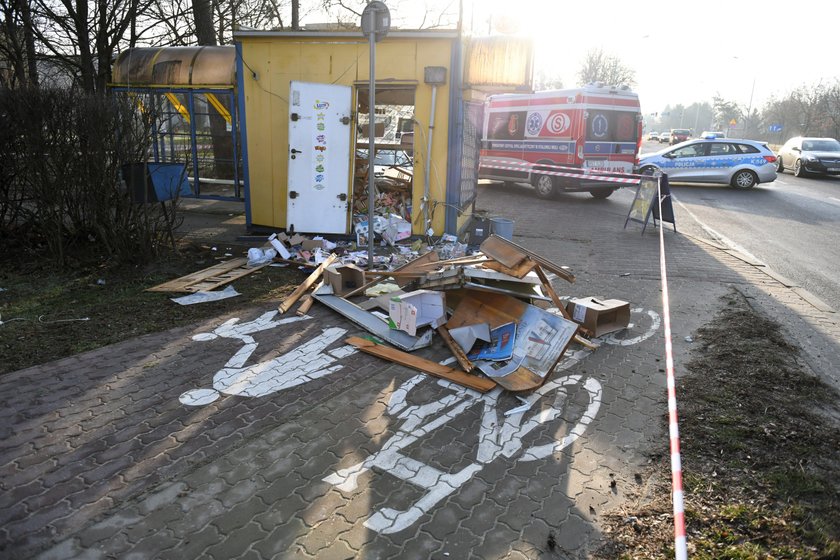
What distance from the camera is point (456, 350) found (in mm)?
5035

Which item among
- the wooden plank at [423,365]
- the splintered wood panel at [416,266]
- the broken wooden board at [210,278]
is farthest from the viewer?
the broken wooden board at [210,278]

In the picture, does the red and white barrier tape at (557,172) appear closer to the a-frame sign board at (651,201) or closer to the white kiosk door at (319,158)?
the a-frame sign board at (651,201)

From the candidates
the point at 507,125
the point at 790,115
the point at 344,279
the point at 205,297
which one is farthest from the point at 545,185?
the point at 790,115

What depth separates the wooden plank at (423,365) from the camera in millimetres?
4602

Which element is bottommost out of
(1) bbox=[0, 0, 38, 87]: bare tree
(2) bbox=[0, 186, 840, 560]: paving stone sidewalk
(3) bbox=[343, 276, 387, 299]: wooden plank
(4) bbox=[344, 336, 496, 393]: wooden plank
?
(2) bbox=[0, 186, 840, 560]: paving stone sidewalk

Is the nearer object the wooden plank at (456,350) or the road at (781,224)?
the wooden plank at (456,350)

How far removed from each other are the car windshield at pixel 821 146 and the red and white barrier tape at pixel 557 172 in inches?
556

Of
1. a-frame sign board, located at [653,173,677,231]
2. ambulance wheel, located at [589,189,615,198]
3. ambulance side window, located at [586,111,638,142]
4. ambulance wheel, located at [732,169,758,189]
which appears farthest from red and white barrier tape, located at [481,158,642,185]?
ambulance wheel, located at [732,169,758,189]

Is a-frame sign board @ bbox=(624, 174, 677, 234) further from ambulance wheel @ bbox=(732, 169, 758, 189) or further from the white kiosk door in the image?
ambulance wheel @ bbox=(732, 169, 758, 189)

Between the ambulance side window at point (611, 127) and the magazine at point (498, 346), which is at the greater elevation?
the ambulance side window at point (611, 127)

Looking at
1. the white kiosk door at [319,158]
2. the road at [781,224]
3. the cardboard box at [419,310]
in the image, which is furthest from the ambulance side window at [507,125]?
the cardboard box at [419,310]

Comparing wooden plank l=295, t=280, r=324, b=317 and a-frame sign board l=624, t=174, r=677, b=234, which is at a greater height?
a-frame sign board l=624, t=174, r=677, b=234

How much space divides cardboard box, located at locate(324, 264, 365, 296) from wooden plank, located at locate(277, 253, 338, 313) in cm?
31

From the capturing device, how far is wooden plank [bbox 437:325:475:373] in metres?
4.83
